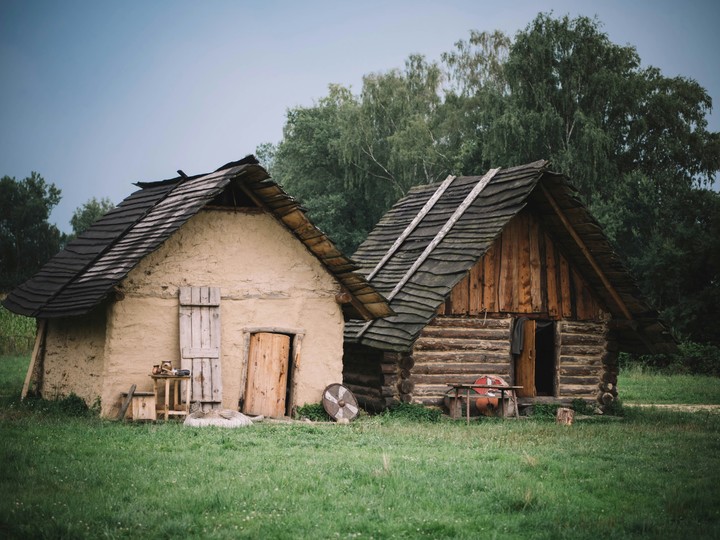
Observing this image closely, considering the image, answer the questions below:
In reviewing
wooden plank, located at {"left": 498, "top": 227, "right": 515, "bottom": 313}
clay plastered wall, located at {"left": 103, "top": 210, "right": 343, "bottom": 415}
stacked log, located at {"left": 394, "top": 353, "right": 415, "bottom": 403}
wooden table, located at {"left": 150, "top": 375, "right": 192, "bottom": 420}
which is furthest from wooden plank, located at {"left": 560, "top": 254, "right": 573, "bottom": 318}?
wooden table, located at {"left": 150, "top": 375, "right": 192, "bottom": 420}

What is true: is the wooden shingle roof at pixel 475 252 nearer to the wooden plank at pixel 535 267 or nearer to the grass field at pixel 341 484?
the wooden plank at pixel 535 267

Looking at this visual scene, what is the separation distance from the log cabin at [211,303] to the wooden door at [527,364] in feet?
14.2

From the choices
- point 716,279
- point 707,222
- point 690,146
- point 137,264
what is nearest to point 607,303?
point 137,264

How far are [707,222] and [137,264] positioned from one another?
31.7 metres

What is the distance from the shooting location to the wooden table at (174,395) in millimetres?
15625

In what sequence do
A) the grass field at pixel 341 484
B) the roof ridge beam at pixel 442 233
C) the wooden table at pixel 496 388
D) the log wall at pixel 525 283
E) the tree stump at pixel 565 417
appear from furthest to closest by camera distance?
the log wall at pixel 525 283 → the roof ridge beam at pixel 442 233 → the tree stump at pixel 565 417 → the wooden table at pixel 496 388 → the grass field at pixel 341 484

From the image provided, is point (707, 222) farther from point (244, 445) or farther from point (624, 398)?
point (244, 445)

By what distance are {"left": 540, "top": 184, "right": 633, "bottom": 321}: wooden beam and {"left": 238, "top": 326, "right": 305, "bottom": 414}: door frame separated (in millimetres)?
6596

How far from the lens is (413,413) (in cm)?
1833

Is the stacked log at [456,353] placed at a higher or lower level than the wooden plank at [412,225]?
lower

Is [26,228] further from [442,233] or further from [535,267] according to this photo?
[535,267]

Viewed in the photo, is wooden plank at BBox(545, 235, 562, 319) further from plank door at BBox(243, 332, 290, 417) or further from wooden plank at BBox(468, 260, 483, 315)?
plank door at BBox(243, 332, 290, 417)

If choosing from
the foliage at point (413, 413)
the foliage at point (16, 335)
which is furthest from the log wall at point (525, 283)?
the foliage at point (16, 335)

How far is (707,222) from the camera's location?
40.2 metres
